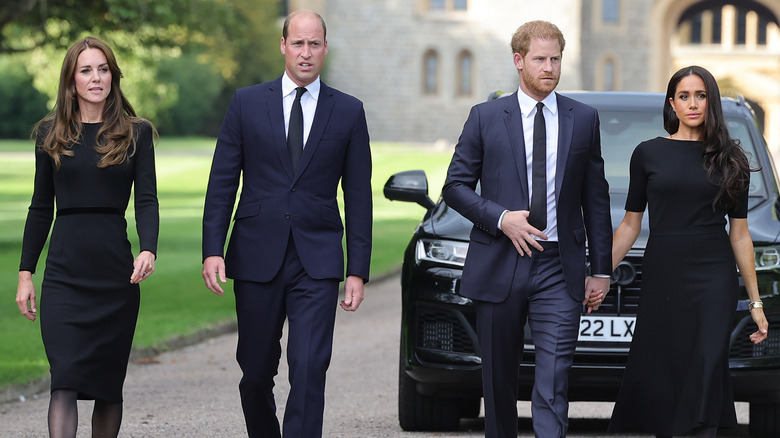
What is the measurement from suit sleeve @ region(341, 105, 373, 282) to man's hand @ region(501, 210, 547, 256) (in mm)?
588

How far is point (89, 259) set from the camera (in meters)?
5.13

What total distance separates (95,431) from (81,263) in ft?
2.21

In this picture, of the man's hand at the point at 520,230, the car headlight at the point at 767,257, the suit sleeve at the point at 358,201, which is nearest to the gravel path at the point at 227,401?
the car headlight at the point at 767,257

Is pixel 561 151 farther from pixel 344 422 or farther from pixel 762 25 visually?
pixel 762 25

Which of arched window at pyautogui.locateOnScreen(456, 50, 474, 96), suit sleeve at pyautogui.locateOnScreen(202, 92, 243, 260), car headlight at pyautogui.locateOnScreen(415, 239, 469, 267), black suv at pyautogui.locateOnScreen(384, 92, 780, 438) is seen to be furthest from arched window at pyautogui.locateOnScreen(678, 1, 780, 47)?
suit sleeve at pyautogui.locateOnScreen(202, 92, 243, 260)

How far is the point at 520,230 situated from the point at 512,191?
20 centimetres

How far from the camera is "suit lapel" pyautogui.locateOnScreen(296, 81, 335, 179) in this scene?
5340 mm

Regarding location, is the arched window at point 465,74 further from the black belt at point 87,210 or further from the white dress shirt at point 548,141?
the black belt at point 87,210

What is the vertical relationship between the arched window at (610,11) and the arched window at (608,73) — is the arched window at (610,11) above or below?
above

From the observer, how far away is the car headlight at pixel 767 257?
6.41 metres

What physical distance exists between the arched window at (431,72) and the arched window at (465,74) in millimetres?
1104

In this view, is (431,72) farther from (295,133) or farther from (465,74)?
(295,133)

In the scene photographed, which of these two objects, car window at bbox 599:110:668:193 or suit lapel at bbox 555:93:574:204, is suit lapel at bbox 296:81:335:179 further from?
car window at bbox 599:110:668:193

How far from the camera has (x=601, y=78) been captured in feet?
223
